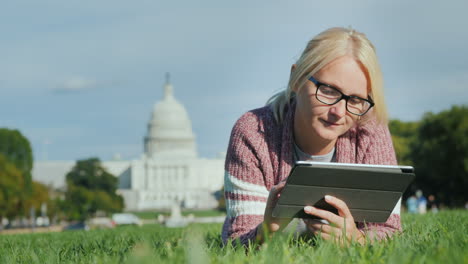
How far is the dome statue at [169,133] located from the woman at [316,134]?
134 metres

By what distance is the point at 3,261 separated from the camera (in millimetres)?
3385

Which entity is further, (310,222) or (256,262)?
(310,222)

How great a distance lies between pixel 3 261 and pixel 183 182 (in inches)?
5402

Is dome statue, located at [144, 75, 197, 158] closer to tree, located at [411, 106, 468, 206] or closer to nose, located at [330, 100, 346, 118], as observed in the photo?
tree, located at [411, 106, 468, 206]

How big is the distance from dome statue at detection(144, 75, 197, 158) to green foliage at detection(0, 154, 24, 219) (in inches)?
3482

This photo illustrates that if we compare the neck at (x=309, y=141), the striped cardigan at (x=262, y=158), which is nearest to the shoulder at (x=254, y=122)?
the striped cardigan at (x=262, y=158)

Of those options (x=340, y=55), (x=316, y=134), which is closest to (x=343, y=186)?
(x=316, y=134)

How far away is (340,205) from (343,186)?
0.10 metres

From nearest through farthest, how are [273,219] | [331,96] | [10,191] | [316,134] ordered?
[273,219]
[331,96]
[316,134]
[10,191]

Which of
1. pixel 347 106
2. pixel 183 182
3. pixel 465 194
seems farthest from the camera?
pixel 183 182

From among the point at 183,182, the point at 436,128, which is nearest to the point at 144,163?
the point at 183,182

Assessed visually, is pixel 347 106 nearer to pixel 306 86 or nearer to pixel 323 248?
pixel 306 86

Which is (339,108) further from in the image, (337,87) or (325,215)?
(325,215)

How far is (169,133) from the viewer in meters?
138
